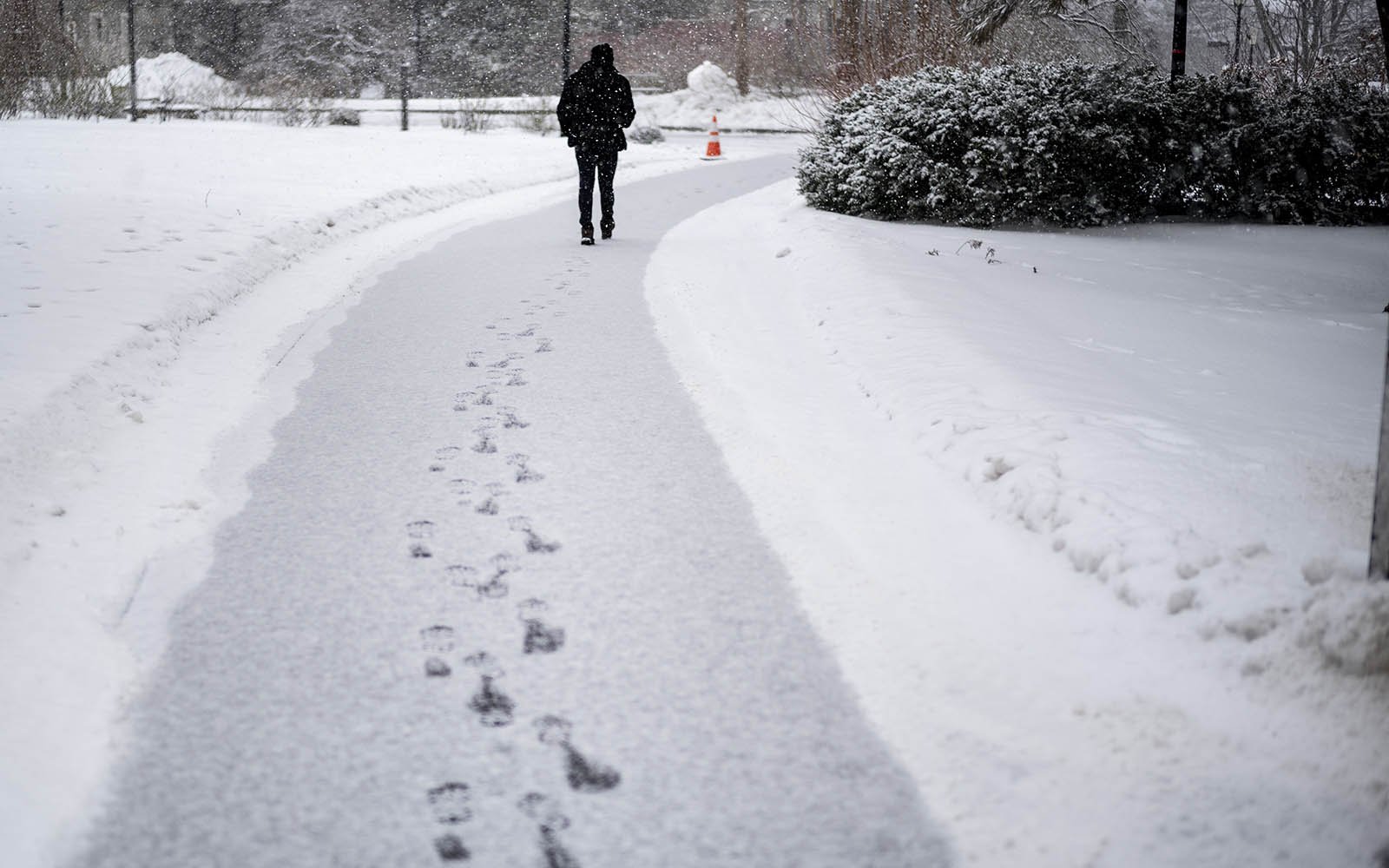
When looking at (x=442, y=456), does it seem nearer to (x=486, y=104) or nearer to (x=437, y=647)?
(x=437, y=647)

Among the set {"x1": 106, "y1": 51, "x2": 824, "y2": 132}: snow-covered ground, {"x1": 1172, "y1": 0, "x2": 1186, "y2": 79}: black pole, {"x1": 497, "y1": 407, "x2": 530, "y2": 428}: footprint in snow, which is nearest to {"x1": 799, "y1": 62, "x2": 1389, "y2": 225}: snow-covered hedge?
{"x1": 1172, "y1": 0, "x2": 1186, "y2": 79}: black pole

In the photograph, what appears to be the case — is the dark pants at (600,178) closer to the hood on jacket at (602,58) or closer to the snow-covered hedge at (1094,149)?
the hood on jacket at (602,58)

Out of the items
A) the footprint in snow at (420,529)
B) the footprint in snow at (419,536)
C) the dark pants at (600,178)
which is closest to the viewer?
the footprint in snow at (419,536)

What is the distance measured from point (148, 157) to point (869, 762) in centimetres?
1687

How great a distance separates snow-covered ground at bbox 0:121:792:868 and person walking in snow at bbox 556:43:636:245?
173 centimetres

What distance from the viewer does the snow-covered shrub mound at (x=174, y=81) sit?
28.6 m

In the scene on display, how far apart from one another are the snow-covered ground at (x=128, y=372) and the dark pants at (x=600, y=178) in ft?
5.44

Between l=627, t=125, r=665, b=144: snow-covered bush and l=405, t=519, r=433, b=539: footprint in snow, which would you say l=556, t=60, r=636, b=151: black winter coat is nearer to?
l=405, t=519, r=433, b=539: footprint in snow

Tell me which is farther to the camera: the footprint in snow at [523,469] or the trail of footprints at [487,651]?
the footprint in snow at [523,469]

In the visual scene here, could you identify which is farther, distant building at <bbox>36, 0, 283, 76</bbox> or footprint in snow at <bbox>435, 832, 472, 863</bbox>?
distant building at <bbox>36, 0, 283, 76</bbox>

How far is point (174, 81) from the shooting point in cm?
3047

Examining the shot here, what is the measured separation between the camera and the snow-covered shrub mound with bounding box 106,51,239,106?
1127 inches

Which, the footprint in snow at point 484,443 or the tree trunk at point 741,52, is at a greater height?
the tree trunk at point 741,52

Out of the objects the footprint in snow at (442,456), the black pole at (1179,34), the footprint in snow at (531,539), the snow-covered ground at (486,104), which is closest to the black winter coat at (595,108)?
the footprint in snow at (442,456)
